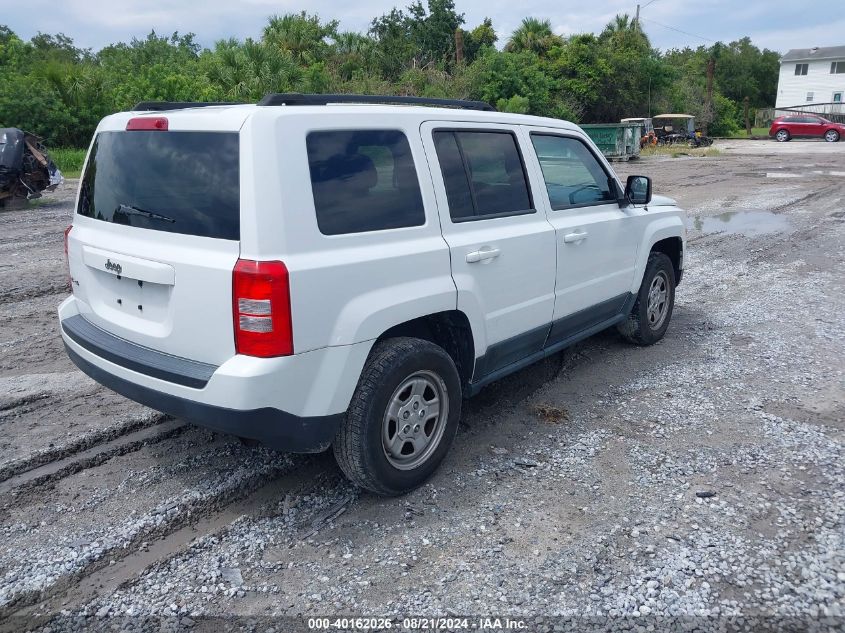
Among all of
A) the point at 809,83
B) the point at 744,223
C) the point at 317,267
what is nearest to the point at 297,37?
the point at 744,223

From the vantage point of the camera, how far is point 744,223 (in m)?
12.8

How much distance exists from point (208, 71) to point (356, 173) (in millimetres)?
26644

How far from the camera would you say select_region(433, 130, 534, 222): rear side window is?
3797 mm

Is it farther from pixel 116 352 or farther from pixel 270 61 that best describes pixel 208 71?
pixel 116 352

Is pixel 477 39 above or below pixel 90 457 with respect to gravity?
above

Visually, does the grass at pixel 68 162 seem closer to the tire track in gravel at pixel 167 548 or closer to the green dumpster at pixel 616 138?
the green dumpster at pixel 616 138

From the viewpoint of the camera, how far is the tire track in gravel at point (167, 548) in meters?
2.80

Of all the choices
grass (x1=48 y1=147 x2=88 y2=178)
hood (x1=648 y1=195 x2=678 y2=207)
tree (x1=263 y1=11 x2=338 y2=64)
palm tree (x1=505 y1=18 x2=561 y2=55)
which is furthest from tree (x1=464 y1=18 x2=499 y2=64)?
hood (x1=648 y1=195 x2=678 y2=207)

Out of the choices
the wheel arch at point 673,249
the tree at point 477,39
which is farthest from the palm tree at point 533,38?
the wheel arch at point 673,249

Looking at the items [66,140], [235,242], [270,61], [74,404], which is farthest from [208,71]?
[235,242]

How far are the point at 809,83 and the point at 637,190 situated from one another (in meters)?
69.0

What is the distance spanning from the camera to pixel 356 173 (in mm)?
3318

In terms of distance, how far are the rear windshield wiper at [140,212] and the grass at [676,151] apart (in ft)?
97.1

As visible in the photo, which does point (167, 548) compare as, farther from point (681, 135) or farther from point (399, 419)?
point (681, 135)
